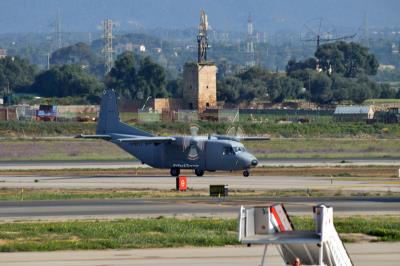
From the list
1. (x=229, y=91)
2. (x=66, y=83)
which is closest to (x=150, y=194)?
(x=229, y=91)

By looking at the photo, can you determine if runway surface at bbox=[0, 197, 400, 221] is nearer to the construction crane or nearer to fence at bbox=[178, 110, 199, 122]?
Result: fence at bbox=[178, 110, 199, 122]

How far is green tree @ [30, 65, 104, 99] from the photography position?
579 feet

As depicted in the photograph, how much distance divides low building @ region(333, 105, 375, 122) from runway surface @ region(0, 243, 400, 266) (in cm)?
9273

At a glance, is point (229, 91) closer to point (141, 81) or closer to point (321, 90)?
point (141, 81)

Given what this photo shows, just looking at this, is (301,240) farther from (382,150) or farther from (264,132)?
(264,132)

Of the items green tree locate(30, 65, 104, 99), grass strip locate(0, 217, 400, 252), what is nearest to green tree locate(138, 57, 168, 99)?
green tree locate(30, 65, 104, 99)

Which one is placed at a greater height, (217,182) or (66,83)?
(66,83)

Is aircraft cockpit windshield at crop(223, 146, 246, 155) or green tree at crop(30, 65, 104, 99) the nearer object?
aircraft cockpit windshield at crop(223, 146, 246, 155)

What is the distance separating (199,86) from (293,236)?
386 ft

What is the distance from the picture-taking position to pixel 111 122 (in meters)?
69.9

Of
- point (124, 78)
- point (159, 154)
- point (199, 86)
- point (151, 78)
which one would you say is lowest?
point (159, 154)

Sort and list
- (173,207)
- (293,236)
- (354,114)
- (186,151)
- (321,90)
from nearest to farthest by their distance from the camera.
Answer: (293,236) < (173,207) < (186,151) < (354,114) < (321,90)

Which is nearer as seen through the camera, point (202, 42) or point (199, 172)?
point (199, 172)

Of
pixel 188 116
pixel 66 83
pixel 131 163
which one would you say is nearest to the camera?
pixel 131 163
